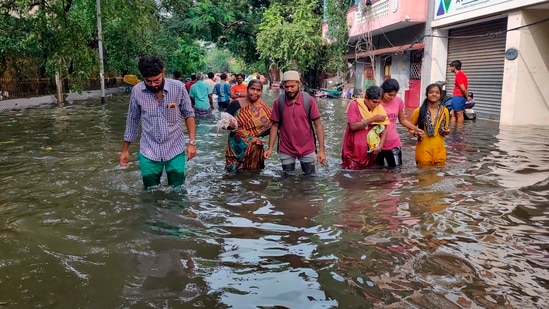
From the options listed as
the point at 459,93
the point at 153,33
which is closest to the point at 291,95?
the point at 459,93

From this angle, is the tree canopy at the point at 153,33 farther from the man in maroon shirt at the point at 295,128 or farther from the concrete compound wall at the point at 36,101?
the man in maroon shirt at the point at 295,128

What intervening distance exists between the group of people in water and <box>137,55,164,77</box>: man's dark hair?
283 millimetres

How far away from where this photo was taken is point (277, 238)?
14.4ft

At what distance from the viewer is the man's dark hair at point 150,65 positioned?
486cm

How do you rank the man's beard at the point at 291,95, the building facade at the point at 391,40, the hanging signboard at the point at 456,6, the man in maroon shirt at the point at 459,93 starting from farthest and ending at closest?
the building facade at the point at 391,40
the hanging signboard at the point at 456,6
the man in maroon shirt at the point at 459,93
the man's beard at the point at 291,95

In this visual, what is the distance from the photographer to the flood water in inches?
128

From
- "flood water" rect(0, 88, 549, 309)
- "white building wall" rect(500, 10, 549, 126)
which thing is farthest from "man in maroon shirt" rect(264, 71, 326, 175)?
"white building wall" rect(500, 10, 549, 126)

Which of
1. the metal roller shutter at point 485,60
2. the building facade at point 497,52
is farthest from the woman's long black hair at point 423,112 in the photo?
the metal roller shutter at point 485,60

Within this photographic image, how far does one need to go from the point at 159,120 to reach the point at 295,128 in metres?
1.78

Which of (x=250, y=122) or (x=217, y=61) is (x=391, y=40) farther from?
(x=217, y=61)

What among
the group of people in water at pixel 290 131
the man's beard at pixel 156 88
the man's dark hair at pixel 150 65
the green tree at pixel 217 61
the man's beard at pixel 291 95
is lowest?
the group of people in water at pixel 290 131

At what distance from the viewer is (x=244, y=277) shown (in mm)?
3553

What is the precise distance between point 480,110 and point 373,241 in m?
12.7

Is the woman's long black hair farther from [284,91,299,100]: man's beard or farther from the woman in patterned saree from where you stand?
the woman in patterned saree
